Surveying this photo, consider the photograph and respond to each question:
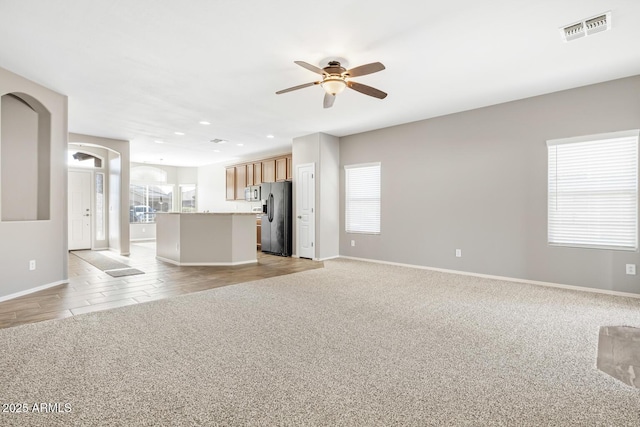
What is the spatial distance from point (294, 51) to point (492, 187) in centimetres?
358

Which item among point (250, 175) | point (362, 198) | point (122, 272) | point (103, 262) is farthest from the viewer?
point (250, 175)

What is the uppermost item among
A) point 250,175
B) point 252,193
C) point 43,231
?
point 250,175

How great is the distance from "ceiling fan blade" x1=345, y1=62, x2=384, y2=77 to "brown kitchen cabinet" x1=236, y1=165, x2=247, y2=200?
659 centimetres

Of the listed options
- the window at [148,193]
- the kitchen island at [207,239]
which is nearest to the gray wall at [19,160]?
the kitchen island at [207,239]

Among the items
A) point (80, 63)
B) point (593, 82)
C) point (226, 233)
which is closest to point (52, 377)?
point (80, 63)

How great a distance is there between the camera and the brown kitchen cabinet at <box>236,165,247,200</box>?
9.37 m

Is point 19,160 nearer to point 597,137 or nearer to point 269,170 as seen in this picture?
point 269,170

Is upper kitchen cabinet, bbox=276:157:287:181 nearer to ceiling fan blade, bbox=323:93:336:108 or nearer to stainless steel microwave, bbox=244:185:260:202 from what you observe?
stainless steel microwave, bbox=244:185:260:202

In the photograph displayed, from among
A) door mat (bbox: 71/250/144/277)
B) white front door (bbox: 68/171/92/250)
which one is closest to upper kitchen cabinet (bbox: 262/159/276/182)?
door mat (bbox: 71/250/144/277)

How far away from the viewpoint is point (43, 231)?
4.19 meters

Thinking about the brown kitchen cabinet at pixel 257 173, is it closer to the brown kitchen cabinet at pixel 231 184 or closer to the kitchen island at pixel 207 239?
the brown kitchen cabinet at pixel 231 184

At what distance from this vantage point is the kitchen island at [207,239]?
233 inches

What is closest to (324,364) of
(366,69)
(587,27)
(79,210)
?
(366,69)

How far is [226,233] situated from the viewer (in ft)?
19.7
